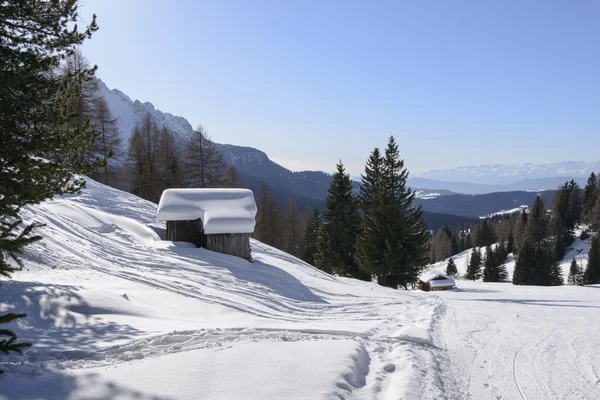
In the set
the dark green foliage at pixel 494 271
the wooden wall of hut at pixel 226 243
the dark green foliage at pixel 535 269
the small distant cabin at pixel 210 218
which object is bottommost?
the dark green foliage at pixel 494 271

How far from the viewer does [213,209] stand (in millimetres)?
21031

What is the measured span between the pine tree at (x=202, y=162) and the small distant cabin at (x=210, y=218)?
1751 cm

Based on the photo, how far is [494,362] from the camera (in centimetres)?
762

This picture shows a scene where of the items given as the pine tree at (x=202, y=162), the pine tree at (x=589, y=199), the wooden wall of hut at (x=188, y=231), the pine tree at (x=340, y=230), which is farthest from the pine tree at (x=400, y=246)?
the pine tree at (x=589, y=199)

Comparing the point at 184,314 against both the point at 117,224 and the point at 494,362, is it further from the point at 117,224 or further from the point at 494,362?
the point at 117,224

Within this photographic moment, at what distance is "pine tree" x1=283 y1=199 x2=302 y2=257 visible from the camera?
5350 cm

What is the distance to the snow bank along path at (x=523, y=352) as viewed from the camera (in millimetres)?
6457

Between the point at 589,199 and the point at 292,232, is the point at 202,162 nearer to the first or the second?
the point at 292,232

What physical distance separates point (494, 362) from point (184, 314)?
689 centimetres

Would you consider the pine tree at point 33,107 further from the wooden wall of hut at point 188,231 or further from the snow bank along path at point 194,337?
the wooden wall of hut at point 188,231

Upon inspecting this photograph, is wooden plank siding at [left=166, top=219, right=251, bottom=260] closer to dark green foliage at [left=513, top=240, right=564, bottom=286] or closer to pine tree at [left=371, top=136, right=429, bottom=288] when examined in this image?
pine tree at [left=371, top=136, right=429, bottom=288]

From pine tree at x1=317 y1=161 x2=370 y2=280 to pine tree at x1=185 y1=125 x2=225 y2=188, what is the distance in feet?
44.0

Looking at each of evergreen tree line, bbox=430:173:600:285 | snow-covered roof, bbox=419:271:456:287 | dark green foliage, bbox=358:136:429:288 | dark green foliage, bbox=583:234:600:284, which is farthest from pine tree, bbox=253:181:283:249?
dark green foliage, bbox=583:234:600:284

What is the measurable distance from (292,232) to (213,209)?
34317 millimetres
